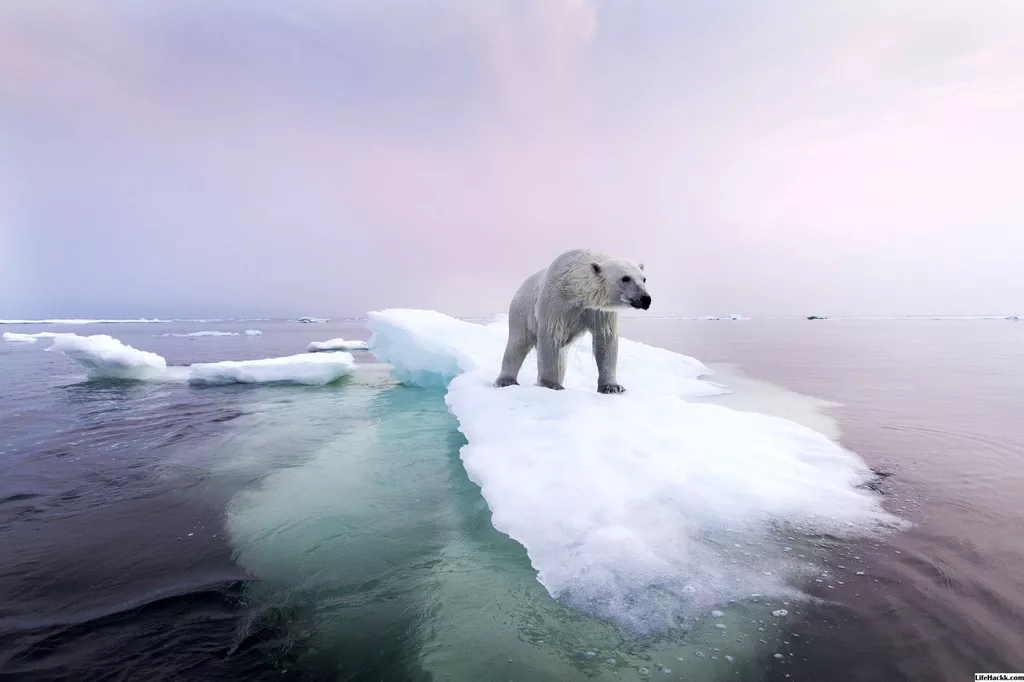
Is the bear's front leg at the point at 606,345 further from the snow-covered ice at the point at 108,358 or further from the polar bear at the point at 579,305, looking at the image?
the snow-covered ice at the point at 108,358

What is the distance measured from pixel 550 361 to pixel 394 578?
10.3 ft

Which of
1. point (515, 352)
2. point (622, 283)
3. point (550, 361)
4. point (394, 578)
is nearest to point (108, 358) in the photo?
point (515, 352)

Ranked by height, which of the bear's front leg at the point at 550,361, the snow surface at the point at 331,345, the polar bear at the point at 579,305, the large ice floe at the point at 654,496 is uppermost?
the polar bear at the point at 579,305

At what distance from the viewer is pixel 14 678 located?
1.56 metres

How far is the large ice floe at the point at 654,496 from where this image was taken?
199 cm

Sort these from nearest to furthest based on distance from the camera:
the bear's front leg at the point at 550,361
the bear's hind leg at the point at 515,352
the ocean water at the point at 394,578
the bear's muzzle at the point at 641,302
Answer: the ocean water at the point at 394,578 < the bear's muzzle at the point at 641,302 < the bear's front leg at the point at 550,361 < the bear's hind leg at the point at 515,352

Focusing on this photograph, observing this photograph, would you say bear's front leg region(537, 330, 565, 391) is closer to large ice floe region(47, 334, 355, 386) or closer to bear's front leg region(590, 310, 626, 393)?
bear's front leg region(590, 310, 626, 393)

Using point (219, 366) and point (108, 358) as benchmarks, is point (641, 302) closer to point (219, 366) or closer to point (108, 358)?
point (219, 366)

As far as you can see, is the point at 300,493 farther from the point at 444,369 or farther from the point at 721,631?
the point at 444,369

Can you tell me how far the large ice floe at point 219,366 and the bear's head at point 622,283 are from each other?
7.55 metres

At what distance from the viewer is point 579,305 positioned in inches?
186

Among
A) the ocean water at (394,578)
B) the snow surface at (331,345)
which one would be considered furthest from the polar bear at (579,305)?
the snow surface at (331,345)

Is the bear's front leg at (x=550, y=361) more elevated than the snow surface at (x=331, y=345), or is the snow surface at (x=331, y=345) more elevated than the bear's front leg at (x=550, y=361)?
the bear's front leg at (x=550, y=361)

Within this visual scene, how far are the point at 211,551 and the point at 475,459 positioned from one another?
1.75m
